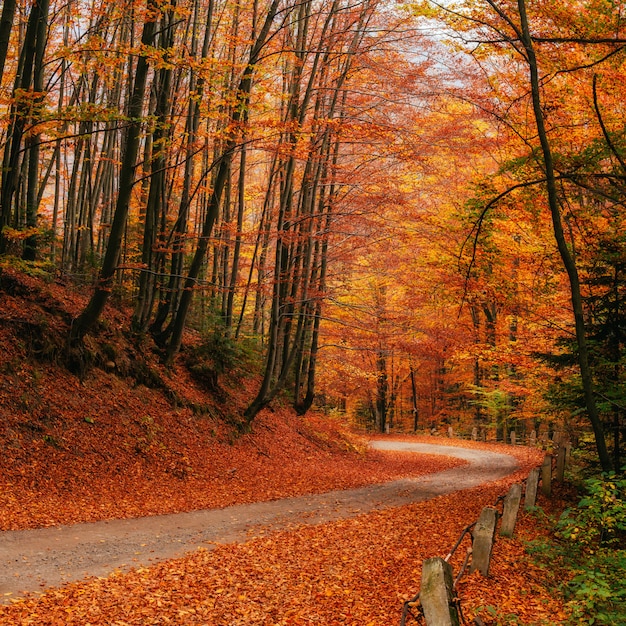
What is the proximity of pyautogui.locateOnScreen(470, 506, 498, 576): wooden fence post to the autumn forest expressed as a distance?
8.21 ft

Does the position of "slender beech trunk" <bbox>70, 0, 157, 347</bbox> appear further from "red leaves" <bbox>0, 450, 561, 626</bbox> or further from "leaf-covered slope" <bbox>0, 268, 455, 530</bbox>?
"red leaves" <bbox>0, 450, 561, 626</bbox>

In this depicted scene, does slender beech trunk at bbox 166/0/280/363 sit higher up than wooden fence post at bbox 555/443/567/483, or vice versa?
slender beech trunk at bbox 166/0/280/363

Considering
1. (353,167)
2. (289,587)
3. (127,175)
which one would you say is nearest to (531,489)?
(289,587)

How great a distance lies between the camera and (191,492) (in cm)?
1052

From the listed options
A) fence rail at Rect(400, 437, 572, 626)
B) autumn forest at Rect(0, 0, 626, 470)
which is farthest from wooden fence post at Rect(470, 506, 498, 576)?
autumn forest at Rect(0, 0, 626, 470)

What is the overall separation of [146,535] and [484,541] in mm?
4497

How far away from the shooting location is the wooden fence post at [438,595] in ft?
12.8

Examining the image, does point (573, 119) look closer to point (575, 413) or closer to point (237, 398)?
point (575, 413)

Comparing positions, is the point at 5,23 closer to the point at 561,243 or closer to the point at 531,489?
the point at 561,243

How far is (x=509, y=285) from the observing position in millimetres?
19422

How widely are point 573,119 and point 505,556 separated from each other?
334 inches

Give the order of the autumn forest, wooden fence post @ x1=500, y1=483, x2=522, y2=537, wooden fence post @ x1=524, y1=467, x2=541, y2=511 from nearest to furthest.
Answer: wooden fence post @ x1=500, y1=483, x2=522, y2=537 < the autumn forest < wooden fence post @ x1=524, y1=467, x2=541, y2=511

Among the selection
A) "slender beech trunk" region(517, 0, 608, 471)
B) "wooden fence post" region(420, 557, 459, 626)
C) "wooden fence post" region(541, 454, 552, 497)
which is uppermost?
"slender beech trunk" region(517, 0, 608, 471)

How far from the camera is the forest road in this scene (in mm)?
5984
